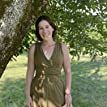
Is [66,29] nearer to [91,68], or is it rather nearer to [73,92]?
[73,92]

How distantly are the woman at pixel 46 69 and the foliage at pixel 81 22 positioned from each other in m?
1.77

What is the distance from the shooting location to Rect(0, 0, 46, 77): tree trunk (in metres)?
3.23

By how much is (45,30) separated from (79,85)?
8276 mm

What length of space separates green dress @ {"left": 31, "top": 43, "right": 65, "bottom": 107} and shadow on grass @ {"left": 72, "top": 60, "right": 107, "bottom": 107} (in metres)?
6.57

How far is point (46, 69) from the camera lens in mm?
3836

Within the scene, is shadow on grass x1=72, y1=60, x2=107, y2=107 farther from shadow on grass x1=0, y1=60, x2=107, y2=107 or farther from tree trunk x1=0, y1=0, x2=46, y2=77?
tree trunk x1=0, y1=0, x2=46, y2=77

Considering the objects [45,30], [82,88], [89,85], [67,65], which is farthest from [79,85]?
[45,30]

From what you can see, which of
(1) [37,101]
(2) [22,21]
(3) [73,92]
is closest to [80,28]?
(1) [37,101]

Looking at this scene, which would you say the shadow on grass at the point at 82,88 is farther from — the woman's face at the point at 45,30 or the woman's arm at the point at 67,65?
the woman's face at the point at 45,30

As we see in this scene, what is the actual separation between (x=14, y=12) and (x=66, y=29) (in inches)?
A: 111

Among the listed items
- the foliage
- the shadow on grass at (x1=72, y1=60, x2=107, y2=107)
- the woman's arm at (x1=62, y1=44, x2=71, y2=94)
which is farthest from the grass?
the woman's arm at (x1=62, y1=44, x2=71, y2=94)

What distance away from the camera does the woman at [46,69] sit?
381 centimetres

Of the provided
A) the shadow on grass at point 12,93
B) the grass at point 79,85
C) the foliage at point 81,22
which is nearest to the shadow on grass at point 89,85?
the grass at point 79,85

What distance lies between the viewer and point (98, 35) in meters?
6.32
